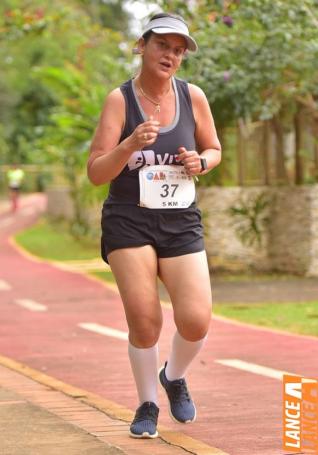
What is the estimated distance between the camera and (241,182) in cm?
2116

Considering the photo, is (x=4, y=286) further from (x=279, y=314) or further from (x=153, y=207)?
(x=153, y=207)

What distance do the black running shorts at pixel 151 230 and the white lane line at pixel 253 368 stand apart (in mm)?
2632

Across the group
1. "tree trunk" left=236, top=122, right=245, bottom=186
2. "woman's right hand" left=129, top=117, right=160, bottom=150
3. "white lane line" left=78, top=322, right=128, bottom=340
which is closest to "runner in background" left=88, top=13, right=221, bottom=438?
"woman's right hand" left=129, top=117, right=160, bottom=150

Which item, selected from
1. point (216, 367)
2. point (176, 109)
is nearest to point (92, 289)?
point (216, 367)

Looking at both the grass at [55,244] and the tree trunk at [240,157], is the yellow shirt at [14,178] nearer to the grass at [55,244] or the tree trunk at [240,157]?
the grass at [55,244]

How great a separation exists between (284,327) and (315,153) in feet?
23.2

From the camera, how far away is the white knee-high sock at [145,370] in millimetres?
6812

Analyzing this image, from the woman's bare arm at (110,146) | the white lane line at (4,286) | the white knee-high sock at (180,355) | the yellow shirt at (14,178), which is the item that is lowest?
the yellow shirt at (14,178)

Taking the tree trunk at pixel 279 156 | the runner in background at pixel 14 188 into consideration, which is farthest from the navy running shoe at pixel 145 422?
the runner in background at pixel 14 188

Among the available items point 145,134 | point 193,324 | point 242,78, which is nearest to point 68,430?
point 193,324

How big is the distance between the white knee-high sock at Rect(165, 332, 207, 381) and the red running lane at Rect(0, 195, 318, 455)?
288 millimetres

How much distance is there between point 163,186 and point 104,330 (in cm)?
633

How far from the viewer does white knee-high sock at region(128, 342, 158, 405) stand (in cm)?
681

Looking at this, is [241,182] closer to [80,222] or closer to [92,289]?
[92,289]
